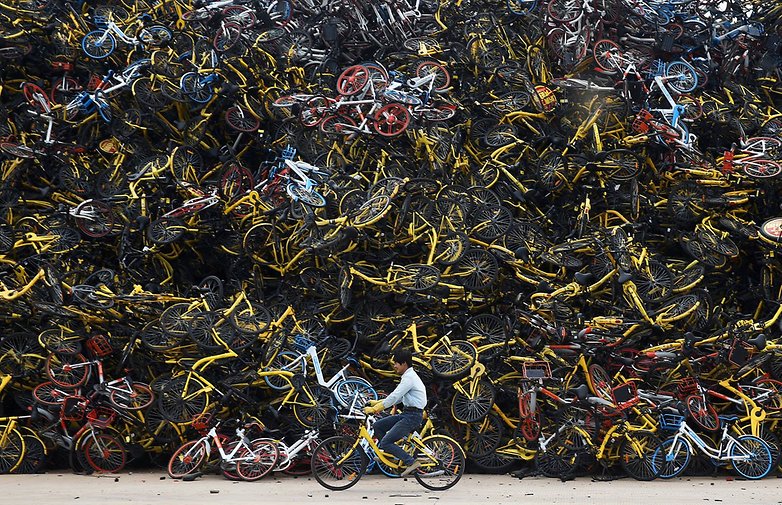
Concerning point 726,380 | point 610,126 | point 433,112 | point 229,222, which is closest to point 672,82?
point 610,126

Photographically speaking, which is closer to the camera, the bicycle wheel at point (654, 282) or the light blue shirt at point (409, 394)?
the light blue shirt at point (409, 394)

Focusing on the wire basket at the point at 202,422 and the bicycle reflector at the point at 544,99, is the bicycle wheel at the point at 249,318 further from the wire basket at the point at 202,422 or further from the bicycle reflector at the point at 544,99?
the bicycle reflector at the point at 544,99

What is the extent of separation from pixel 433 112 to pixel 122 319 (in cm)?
611

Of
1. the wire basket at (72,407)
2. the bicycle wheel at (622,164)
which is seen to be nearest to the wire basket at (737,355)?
the bicycle wheel at (622,164)

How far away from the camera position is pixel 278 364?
13.2 meters

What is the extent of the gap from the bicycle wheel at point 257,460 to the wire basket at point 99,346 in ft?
9.63

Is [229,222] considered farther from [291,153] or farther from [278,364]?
[278,364]

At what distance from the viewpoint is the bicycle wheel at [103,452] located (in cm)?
1280

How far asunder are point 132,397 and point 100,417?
0.57m

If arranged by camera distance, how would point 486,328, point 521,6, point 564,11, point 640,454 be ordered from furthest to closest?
point 521,6 → point 564,11 → point 486,328 → point 640,454

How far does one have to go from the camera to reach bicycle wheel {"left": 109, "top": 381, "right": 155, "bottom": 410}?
1285cm

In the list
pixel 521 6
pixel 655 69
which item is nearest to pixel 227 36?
pixel 521 6

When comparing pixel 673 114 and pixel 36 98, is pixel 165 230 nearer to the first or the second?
pixel 36 98

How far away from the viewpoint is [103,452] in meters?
12.8
